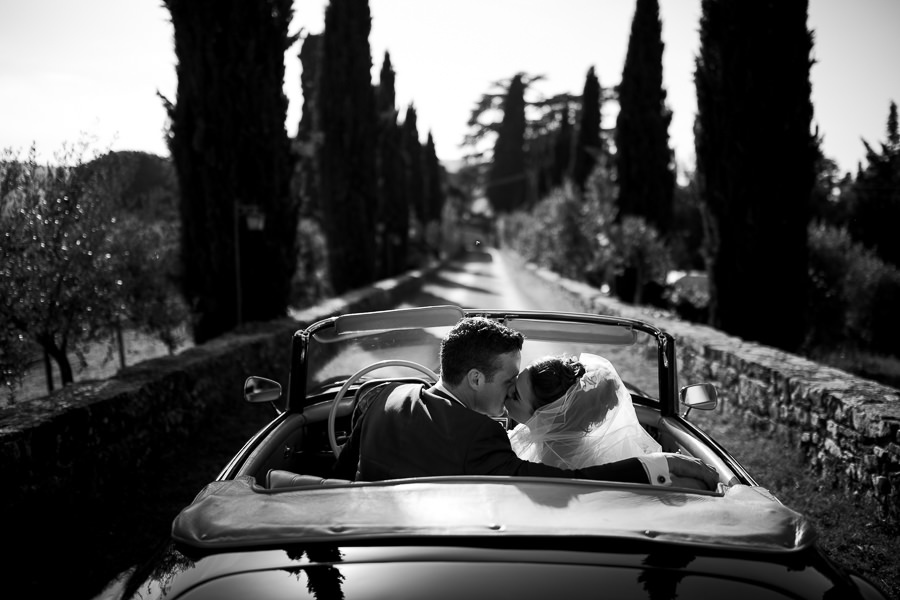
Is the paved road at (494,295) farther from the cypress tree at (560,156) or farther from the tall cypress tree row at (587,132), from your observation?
the cypress tree at (560,156)

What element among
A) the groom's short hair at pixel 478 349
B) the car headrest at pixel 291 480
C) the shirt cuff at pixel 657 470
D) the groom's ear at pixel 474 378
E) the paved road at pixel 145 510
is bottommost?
the paved road at pixel 145 510

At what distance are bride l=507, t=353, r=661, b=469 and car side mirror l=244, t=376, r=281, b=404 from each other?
1249mm

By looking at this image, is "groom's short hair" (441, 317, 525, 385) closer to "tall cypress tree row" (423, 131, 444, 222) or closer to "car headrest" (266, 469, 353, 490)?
"car headrest" (266, 469, 353, 490)

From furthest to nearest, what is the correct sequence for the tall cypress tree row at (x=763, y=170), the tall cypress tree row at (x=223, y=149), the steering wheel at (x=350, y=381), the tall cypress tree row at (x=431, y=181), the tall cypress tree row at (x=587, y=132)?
the tall cypress tree row at (x=431, y=181) → the tall cypress tree row at (x=587, y=132) → the tall cypress tree row at (x=223, y=149) → the tall cypress tree row at (x=763, y=170) → the steering wheel at (x=350, y=381)

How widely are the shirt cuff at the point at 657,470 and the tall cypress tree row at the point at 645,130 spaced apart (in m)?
20.8

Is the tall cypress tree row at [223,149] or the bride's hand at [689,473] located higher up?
the tall cypress tree row at [223,149]

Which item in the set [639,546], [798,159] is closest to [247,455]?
[639,546]

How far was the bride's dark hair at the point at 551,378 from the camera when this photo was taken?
2.47 m

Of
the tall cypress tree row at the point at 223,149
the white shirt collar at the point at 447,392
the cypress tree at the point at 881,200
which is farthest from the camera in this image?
the cypress tree at the point at 881,200

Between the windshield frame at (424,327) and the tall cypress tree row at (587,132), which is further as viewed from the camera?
the tall cypress tree row at (587,132)

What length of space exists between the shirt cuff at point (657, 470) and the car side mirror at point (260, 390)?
5.56ft

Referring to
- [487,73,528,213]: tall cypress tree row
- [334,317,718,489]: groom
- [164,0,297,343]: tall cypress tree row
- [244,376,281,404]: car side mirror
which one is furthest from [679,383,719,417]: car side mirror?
[487,73,528,213]: tall cypress tree row

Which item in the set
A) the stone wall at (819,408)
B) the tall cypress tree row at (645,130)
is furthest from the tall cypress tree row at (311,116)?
the stone wall at (819,408)

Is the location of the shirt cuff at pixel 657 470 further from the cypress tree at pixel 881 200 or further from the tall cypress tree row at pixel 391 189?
the tall cypress tree row at pixel 391 189
